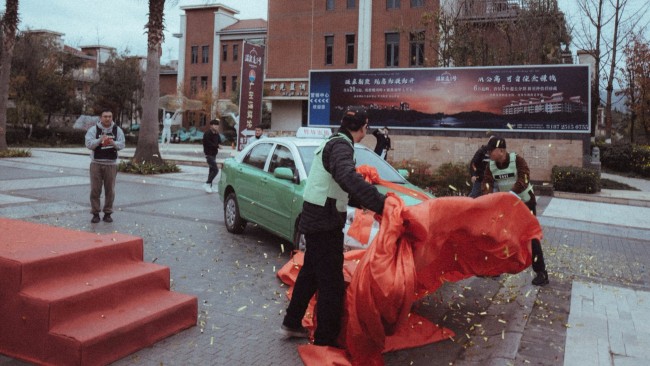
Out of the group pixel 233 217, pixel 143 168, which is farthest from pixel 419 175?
pixel 233 217

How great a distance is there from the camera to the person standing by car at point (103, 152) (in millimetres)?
9055

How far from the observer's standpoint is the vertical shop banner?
21656mm

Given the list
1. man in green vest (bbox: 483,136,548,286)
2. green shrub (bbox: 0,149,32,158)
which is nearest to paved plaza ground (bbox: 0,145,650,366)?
man in green vest (bbox: 483,136,548,286)

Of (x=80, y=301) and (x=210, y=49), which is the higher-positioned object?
(x=210, y=49)

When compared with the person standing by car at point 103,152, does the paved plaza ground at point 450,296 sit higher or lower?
lower

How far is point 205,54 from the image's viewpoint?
6203 cm

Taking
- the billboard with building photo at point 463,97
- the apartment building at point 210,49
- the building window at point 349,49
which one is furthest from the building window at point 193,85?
the billboard with building photo at point 463,97

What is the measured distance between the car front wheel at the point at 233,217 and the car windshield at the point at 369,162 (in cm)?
187

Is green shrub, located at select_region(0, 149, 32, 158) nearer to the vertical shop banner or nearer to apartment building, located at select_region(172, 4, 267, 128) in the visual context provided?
the vertical shop banner

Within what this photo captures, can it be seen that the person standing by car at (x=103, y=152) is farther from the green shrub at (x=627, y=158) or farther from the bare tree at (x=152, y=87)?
the green shrub at (x=627, y=158)

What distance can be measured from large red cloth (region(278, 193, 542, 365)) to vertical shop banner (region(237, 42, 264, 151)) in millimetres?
17319

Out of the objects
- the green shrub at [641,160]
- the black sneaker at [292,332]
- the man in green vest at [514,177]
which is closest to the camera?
the black sneaker at [292,332]

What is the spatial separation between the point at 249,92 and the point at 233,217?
13.7 meters

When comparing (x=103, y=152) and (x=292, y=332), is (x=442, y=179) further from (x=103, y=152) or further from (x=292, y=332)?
(x=292, y=332)
